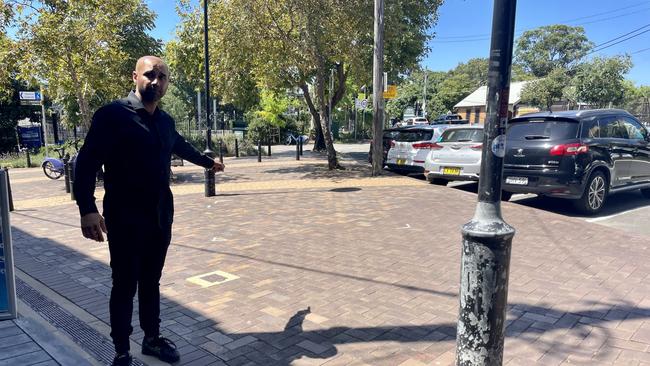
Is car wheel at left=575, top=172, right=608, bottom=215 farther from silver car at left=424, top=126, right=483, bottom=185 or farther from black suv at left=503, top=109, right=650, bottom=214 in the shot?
silver car at left=424, top=126, right=483, bottom=185

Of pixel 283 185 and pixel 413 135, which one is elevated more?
pixel 413 135

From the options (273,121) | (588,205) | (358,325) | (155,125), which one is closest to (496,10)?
(155,125)

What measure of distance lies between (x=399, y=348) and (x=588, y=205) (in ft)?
21.3

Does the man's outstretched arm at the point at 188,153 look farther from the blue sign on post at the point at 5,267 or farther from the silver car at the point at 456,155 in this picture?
the silver car at the point at 456,155

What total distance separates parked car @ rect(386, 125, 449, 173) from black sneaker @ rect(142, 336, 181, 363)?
1016 centimetres

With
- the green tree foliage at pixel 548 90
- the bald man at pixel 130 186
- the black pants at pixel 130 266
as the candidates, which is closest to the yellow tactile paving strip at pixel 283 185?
the black pants at pixel 130 266

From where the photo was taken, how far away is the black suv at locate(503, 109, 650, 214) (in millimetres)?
7887

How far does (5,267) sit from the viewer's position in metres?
3.76

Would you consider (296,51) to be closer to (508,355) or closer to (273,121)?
(508,355)

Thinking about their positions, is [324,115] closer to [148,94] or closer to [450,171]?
[450,171]

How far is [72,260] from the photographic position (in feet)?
18.0

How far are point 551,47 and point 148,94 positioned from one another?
97.5 m

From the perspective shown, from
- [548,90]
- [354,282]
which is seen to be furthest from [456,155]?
[548,90]

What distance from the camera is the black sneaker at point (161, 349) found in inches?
124
